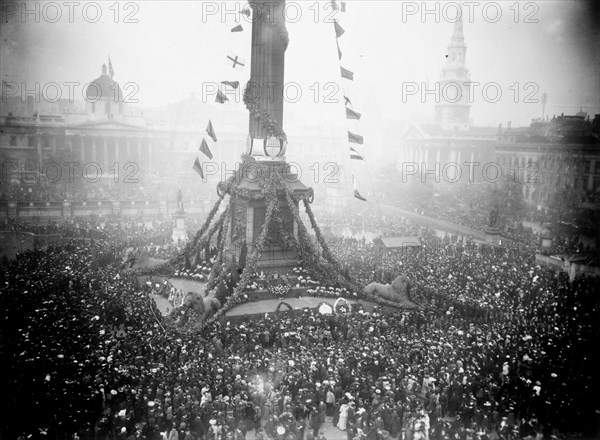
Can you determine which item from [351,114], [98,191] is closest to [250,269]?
[351,114]

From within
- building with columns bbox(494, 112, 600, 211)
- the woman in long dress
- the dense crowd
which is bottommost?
the woman in long dress

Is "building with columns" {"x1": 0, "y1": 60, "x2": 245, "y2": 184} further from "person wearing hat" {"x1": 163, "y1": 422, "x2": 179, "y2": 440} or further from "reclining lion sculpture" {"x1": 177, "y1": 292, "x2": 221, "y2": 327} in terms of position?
"person wearing hat" {"x1": 163, "y1": 422, "x2": 179, "y2": 440}

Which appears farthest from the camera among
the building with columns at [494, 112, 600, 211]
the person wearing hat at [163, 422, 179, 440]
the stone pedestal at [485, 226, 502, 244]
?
the building with columns at [494, 112, 600, 211]

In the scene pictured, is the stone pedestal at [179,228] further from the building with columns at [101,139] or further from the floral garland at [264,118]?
the building with columns at [101,139]

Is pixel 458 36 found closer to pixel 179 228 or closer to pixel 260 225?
pixel 179 228

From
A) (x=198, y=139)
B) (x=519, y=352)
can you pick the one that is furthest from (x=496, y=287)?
(x=198, y=139)

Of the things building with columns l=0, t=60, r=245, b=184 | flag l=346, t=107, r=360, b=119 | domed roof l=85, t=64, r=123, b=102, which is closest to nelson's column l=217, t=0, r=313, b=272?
flag l=346, t=107, r=360, b=119
